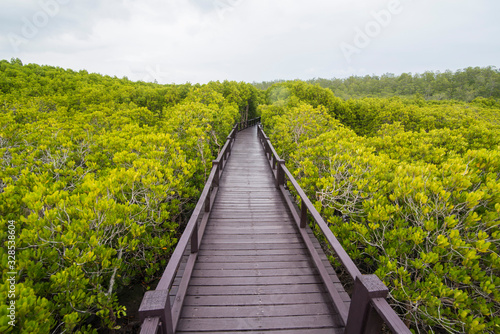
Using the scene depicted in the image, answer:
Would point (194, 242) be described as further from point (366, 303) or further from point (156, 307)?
point (366, 303)

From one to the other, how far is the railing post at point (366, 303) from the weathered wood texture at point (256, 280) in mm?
634

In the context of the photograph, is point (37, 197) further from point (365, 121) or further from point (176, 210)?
point (365, 121)

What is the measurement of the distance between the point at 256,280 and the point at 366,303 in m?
1.66

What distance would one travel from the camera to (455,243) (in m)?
2.56

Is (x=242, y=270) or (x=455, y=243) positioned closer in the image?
(x=455, y=243)

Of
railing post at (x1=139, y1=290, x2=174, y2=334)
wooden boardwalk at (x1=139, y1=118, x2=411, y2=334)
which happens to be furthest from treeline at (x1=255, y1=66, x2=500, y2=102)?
railing post at (x1=139, y1=290, x2=174, y2=334)

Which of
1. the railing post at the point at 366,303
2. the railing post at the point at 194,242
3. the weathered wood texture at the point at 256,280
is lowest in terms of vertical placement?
the weathered wood texture at the point at 256,280

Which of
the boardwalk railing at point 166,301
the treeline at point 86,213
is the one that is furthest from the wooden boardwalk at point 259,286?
the treeline at point 86,213

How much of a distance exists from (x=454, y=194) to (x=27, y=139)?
9.85 metres

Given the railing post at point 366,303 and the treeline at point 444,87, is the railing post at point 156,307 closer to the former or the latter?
the railing post at point 366,303

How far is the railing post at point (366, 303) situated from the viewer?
71.4 inches

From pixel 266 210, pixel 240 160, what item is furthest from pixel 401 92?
pixel 266 210

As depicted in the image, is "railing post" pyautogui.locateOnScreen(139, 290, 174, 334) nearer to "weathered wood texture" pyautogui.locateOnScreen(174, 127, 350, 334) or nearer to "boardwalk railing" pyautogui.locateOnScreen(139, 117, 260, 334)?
"boardwalk railing" pyautogui.locateOnScreen(139, 117, 260, 334)

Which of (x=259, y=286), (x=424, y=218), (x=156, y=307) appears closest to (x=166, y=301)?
(x=156, y=307)
